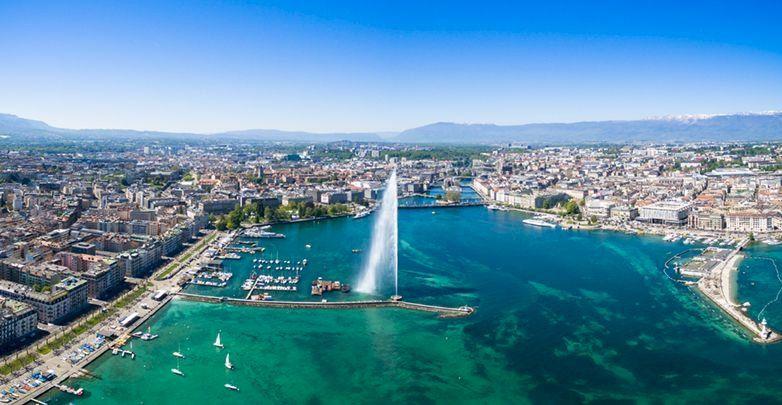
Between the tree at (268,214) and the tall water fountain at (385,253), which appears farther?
the tree at (268,214)

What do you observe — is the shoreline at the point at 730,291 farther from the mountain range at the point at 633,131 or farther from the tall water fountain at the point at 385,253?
the mountain range at the point at 633,131

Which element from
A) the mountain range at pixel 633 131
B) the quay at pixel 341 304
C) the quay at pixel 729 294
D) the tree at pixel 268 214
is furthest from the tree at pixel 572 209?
the mountain range at pixel 633 131

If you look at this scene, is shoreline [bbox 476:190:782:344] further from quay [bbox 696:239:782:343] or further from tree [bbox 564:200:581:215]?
tree [bbox 564:200:581:215]

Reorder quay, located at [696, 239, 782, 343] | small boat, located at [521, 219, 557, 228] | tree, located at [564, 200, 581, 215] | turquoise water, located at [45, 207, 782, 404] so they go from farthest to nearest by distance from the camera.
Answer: tree, located at [564, 200, 581, 215] → small boat, located at [521, 219, 557, 228] → quay, located at [696, 239, 782, 343] → turquoise water, located at [45, 207, 782, 404]

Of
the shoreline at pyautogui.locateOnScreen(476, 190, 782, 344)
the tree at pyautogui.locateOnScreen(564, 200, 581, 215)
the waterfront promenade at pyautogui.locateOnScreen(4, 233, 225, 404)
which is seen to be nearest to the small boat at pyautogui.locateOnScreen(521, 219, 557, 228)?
the tree at pyautogui.locateOnScreen(564, 200, 581, 215)

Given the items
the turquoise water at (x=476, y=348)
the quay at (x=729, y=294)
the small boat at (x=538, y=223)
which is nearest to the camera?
the turquoise water at (x=476, y=348)

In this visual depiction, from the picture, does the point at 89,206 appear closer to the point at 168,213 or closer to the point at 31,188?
the point at 168,213

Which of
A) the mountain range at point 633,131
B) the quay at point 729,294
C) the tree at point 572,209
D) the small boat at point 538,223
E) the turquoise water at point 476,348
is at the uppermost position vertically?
the mountain range at point 633,131
